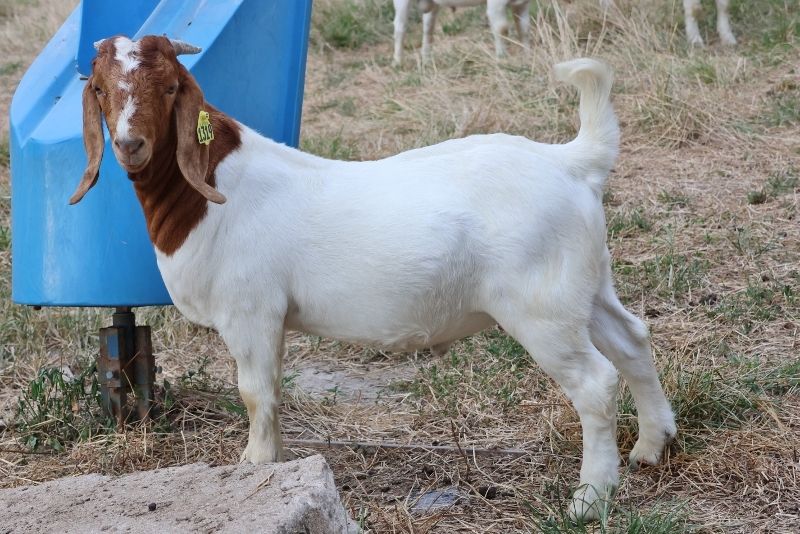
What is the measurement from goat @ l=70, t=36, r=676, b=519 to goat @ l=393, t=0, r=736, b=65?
534 centimetres

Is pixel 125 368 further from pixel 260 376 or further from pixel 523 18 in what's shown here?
pixel 523 18

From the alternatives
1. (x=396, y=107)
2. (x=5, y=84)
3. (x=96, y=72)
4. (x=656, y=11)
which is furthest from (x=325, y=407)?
(x=5, y=84)

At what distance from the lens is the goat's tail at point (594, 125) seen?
10.9ft

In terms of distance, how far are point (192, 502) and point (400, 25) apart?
27.9 feet

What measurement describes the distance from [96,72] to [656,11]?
7.79 m

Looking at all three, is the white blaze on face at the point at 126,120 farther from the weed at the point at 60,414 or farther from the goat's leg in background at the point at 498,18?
the goat's leg in background at the point at 498,18

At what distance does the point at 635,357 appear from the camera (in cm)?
348

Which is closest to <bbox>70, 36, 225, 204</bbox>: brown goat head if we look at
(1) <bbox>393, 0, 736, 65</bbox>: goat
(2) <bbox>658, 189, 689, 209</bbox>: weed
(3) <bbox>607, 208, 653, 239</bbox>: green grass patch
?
(3) <bbox>607, 208, 653, 239</bbox>: green grass patch

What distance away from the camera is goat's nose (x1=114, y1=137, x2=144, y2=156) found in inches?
119

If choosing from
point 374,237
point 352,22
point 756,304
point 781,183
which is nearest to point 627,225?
point 781,183

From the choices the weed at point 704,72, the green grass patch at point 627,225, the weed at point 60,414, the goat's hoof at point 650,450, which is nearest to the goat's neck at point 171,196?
the weed at point 60,414

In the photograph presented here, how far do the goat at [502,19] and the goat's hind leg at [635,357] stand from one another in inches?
209

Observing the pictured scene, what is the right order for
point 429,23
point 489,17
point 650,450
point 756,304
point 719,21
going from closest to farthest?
point 650,450
point 756,304
point 719,21
point 489,17
point 429,23

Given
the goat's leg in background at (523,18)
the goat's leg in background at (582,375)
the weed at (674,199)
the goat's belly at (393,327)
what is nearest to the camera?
the goat's leg in background at (582,375)
